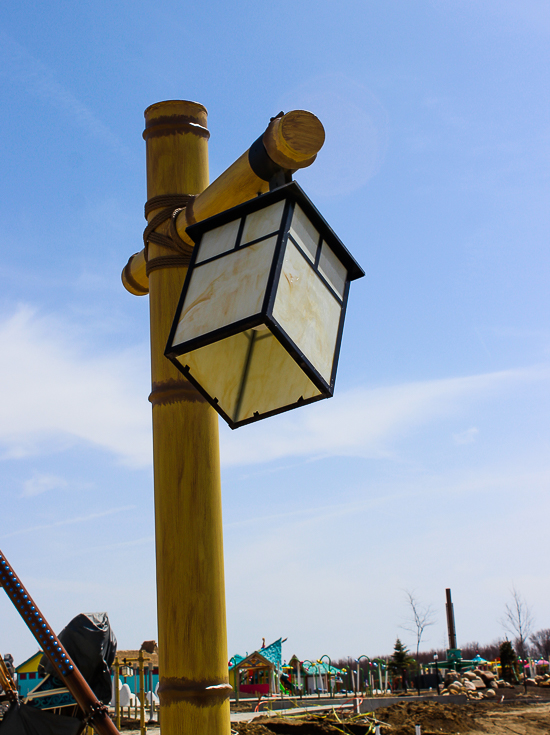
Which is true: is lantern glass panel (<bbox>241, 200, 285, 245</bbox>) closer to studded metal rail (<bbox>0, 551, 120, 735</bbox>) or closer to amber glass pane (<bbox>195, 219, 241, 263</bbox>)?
amber glass pane (<bbox>195, 219, 241, 263</bbox>)

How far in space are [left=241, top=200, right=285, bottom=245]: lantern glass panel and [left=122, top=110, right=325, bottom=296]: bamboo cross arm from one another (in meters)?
0.21

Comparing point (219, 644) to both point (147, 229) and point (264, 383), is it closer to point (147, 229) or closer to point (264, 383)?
point (264, 383)

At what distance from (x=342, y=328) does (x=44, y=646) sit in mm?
1092

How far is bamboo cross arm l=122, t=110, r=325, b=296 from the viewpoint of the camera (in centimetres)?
173

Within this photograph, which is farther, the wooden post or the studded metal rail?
the wooden post

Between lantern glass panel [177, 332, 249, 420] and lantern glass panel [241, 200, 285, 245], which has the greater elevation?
lantern glass panel [241, 200, 285, 245]

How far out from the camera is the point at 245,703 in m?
27.4

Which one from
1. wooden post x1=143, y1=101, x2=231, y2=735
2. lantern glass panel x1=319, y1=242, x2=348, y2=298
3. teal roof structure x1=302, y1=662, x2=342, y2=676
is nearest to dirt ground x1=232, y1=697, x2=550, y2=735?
wooden post x1=143, y1=101, x2=231, y2=735

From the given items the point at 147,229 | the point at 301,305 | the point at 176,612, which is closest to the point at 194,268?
the point at 301,305

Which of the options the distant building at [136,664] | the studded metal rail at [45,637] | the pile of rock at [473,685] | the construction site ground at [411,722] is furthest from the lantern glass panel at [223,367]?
the pile of rock at [473,685]

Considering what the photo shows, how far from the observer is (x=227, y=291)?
1522 mm

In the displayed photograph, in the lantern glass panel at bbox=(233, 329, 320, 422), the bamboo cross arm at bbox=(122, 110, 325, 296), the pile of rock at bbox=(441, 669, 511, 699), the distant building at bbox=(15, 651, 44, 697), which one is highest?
the bamboo cross arm at bbox=(122, 110, 325, 296)

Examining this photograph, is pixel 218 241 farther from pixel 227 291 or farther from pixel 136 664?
pixel 136 664

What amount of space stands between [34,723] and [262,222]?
169cm
